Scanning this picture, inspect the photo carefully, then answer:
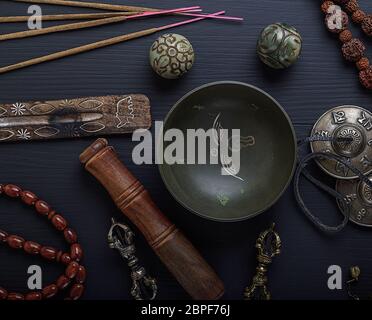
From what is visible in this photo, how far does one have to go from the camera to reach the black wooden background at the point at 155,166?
4.58 ft

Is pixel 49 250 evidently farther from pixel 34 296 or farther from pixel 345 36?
pixel 345 36

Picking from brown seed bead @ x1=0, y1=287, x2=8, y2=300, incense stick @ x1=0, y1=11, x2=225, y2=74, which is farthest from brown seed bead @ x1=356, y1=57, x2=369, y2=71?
brown seed bead @ x1=0, y1=287, x2=8, y2=300

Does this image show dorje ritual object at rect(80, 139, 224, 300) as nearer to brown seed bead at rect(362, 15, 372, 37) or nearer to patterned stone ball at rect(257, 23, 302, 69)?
patterned stone ball at rect(257, 23, 302, 69)

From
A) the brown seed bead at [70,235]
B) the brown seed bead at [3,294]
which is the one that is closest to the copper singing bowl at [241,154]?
→ the brown seed bead at [70,235]

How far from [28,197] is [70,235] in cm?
14

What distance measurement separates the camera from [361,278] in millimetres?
1419

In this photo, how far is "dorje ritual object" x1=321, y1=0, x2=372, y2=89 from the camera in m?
1.38

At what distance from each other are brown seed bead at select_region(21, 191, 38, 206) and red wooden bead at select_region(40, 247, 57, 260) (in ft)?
0.38

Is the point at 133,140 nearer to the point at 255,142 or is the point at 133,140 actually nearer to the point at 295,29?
the point at 255,142

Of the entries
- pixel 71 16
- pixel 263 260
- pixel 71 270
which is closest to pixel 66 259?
pixel 71 270

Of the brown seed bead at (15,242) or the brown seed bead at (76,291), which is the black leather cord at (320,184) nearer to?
the brown seed bead at (76,291)

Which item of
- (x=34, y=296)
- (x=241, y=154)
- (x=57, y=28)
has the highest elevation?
(x=57, y=28)

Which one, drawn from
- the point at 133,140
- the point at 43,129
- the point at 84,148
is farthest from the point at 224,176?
the point at 43,129

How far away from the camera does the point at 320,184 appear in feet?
4.57
